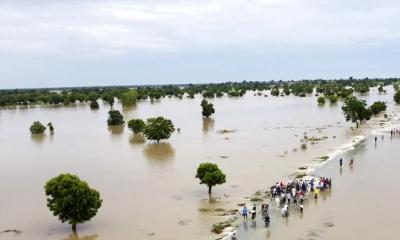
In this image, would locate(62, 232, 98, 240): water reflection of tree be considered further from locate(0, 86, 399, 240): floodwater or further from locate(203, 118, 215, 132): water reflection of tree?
locate(203, 118, 215, 132): water reflection of tree

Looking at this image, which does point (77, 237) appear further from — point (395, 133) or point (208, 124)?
point (208, 124)

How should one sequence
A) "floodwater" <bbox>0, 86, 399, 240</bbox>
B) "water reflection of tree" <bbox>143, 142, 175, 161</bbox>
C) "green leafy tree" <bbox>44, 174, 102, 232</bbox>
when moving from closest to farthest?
"green leafy tree" <bbox>44, 174, 102, 232</bbox>, "floodwater" <bbox>0, 86, 399, 240</bbox>, "water reflection of tree" <bbox>143, 142, 175, 161</bbox>

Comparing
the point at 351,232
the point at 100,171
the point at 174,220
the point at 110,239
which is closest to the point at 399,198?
the point at 351,232

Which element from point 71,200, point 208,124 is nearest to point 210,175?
point 71,200

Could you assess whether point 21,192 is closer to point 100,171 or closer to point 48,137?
point 100,171

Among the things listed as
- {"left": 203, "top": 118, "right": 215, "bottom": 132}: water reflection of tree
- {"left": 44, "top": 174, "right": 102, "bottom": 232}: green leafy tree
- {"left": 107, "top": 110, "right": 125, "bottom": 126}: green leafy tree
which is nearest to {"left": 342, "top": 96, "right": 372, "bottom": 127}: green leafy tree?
{"left": 203, "top": 118, "right": 215, "bottom": 132}: water reflection of tree

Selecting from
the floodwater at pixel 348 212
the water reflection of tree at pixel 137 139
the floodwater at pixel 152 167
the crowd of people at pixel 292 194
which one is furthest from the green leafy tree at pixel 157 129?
the crowd of people at pixel 292 194
